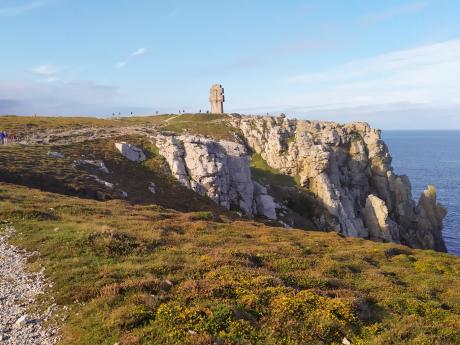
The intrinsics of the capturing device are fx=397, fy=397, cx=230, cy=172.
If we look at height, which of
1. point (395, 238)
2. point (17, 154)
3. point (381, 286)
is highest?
point (17, 154)

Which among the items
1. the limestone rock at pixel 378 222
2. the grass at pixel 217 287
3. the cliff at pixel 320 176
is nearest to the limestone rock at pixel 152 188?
the cliff at pixel 320 176

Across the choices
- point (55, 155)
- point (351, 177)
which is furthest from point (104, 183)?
point (351, 177)

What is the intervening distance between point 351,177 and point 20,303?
280 feet

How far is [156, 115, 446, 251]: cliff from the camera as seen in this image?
2648 inches

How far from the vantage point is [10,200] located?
108ft

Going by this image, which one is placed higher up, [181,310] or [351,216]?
[181,310]

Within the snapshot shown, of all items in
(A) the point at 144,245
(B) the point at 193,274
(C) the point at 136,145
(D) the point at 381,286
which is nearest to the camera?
(B) the point at 193,274

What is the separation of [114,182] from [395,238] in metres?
59.2

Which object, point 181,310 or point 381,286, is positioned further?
point 381,286

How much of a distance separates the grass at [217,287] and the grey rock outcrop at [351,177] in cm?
4881

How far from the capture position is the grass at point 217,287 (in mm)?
14680

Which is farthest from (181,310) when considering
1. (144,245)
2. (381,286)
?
(381,286)

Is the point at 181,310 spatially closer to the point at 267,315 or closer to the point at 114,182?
the point at 267,315

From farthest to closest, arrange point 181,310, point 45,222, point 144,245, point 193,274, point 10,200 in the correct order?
point 10,200 → point 45,222 → point 144,245 → point 193,274 → point 181,310
